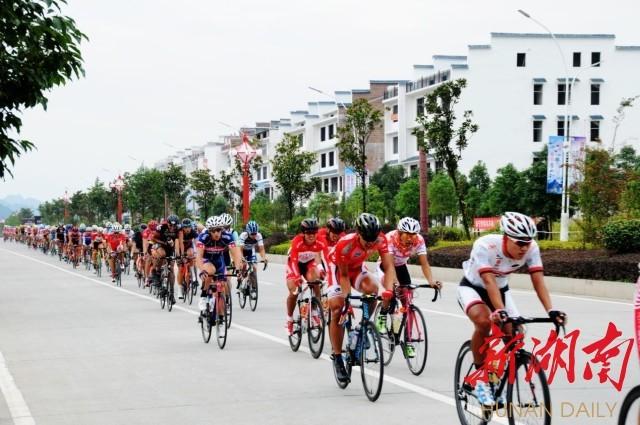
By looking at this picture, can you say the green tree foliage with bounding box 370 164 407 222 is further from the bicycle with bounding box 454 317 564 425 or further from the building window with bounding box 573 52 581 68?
the bicycle with bounding box 454 317 564 425

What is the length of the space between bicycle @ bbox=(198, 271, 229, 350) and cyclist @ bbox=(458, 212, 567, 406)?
230 inches

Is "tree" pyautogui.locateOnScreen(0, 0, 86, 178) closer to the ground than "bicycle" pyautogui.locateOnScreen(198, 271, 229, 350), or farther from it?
farther from it

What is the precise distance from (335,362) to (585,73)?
6107 centimetres

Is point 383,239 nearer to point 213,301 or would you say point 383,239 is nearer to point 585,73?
point 213,301

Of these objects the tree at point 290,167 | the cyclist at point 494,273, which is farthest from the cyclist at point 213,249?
the tree at point 290,167

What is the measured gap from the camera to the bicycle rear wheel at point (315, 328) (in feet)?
38.1

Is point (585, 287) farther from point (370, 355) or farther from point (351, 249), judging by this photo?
point (370, 355)

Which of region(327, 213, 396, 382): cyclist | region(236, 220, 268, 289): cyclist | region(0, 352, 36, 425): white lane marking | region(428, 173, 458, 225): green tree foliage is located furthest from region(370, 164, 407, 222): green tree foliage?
region(327, 213, 396, 382): cyclist

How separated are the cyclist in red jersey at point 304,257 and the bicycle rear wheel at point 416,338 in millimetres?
2134

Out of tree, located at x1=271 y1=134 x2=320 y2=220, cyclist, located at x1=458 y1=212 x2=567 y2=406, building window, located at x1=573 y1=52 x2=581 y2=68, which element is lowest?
cyclist, located at x1=458 y1=212 x2=567 y2=406

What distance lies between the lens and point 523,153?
6681 cm

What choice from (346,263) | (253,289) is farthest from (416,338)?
(253,289)

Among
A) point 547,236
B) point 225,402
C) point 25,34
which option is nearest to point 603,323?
point 225,402

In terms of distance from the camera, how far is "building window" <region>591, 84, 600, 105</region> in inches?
2630
